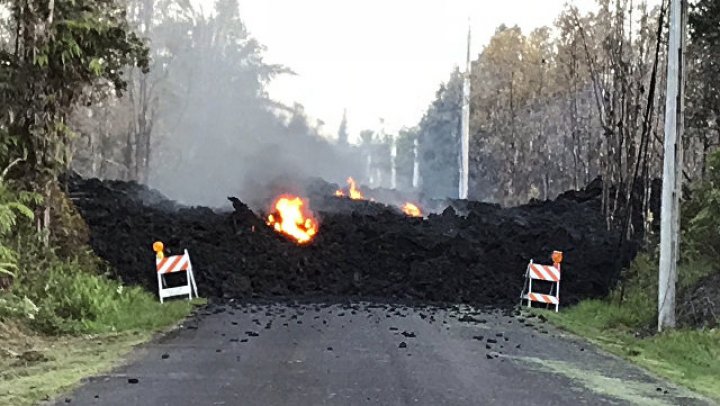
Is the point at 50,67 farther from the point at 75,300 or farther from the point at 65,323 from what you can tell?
the point at 65,323

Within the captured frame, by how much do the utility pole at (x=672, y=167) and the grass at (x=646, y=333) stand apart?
2.28ft

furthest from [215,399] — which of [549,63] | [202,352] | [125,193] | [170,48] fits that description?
[170,48]

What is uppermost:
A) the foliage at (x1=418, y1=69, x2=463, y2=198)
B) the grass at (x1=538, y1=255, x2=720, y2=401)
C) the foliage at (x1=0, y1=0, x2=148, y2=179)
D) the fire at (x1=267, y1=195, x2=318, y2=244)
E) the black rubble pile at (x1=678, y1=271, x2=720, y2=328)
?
the foliage at (x1=418, y1=69, x2=463, y2=198)

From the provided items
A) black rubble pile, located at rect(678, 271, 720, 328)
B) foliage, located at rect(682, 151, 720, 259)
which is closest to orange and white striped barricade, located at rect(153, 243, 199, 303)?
black rubble pile, located at rect(678, 271, 720, 328)

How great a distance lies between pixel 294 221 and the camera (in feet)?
96.5

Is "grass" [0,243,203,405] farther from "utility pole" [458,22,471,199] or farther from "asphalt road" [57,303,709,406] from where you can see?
"utility pole" [458,22,471,199]

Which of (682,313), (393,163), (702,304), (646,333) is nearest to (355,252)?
(646,333)

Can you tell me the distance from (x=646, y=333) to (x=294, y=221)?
1392 cm

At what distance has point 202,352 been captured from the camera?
1348 centimetres

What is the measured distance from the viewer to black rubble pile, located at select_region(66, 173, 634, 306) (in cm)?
2491

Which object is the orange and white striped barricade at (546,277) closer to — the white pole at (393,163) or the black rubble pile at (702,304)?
the black rubble pile at (702,304)

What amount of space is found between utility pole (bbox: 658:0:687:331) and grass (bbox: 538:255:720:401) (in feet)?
2.28

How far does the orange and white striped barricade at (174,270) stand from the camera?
73.4 feet

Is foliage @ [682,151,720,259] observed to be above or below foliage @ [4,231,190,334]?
above
